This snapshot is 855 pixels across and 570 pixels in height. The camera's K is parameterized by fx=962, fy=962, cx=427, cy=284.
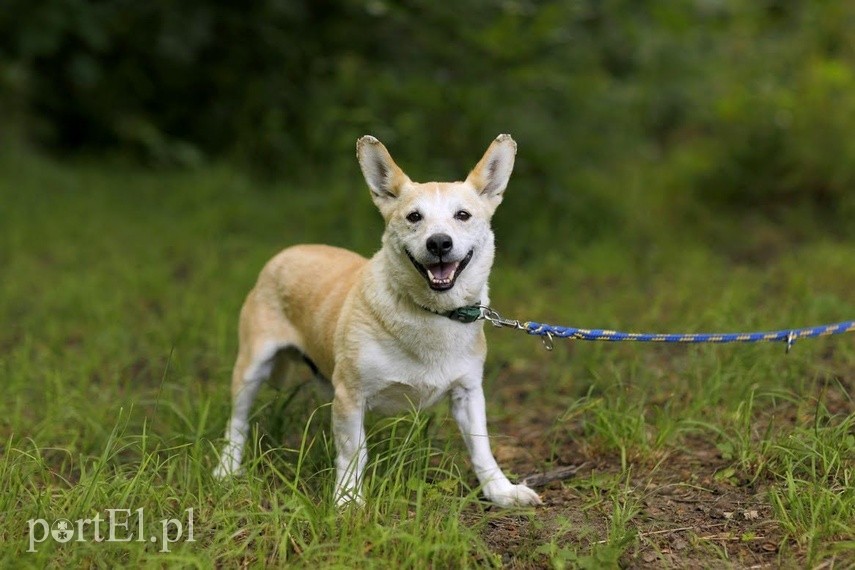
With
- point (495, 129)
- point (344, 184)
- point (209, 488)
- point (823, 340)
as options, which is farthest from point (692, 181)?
point (209, 488)

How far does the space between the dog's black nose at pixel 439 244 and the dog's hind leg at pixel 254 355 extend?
1.14 m

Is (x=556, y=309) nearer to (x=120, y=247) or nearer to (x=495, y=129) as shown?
(x=495, y=129)

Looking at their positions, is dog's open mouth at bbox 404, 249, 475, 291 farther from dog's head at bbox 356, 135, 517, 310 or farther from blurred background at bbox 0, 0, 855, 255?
blurred background at bbox 0, 0, 855, 255

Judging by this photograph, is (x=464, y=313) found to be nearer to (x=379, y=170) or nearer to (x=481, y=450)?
(x=481, y=450)

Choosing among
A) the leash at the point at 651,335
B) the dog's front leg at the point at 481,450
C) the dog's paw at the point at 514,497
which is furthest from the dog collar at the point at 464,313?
the dog's paw at the point at 514,497

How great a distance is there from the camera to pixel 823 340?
5.38 meters

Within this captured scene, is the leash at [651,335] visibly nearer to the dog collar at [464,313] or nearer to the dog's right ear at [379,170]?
the dog collar at [464,313]

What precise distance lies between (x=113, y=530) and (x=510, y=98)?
558cm

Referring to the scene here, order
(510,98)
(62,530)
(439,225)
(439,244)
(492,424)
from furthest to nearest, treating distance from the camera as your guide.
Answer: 1. (510,98)
2. (492,424)
3. (439,225)
4. (439,244)
5. (62,530)

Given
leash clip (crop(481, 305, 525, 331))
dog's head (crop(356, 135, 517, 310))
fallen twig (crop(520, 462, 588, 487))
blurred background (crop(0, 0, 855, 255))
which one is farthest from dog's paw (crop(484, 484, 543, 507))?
blurred background (crop(0, 0, 855, 255))

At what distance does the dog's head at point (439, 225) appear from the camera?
3650mm

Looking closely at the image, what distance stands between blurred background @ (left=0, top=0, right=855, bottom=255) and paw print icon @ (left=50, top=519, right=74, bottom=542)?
510cm

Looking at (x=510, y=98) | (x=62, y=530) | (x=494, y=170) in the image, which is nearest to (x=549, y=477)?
(x=494, y=170)

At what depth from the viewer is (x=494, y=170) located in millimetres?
4082
